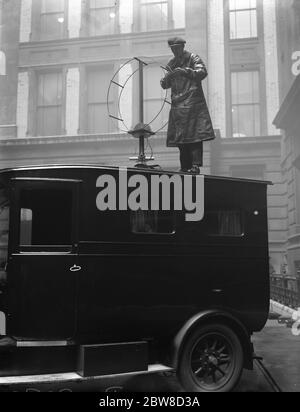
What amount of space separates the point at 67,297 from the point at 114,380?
1.16 m

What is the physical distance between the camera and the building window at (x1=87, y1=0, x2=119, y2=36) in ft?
24.1

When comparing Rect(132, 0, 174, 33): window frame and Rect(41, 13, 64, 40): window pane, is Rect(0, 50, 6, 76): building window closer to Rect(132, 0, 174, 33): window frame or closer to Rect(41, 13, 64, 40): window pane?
Rect(41, 13, 64, 40): window pane

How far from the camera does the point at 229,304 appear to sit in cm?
363

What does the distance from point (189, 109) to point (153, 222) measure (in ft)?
5.32

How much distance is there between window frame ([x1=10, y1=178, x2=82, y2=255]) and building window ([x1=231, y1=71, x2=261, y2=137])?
4.16m

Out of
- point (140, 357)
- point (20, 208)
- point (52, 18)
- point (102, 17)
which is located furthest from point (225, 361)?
point (52, 18)

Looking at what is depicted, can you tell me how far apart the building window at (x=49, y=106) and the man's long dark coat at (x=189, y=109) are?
320 cm

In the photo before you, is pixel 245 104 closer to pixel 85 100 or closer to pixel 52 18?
pixel 85 100

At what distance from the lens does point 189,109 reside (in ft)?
14.8

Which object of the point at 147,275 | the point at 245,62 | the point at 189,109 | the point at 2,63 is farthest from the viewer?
the point at 2,63

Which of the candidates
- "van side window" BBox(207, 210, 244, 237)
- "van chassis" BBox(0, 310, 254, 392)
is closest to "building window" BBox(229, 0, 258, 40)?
"van side window" BBox(207, 210, 244, 237)

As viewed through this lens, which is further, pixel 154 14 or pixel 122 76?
pixel 122 76

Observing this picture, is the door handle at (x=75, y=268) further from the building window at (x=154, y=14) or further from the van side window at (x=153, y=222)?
the building window at (x=154, y=14)

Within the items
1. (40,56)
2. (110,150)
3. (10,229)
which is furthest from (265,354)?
(40,56)
